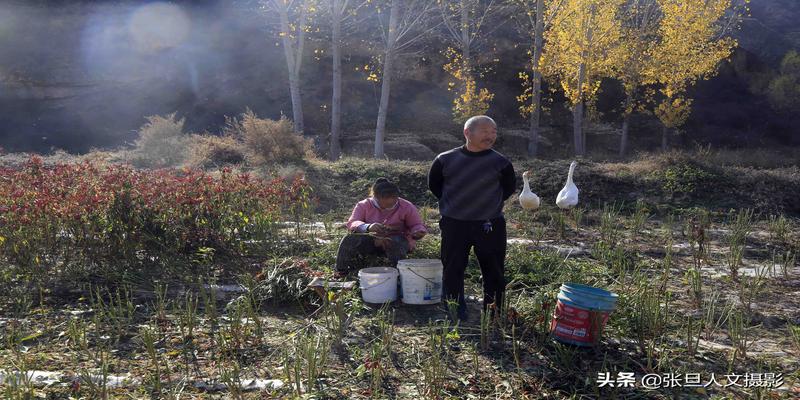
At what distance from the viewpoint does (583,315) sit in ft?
10.6

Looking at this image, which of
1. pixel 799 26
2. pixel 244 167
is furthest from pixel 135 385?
pixel 799 26

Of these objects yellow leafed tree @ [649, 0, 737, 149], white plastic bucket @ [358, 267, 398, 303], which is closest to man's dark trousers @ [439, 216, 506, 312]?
white plastic bucket @ [358, 267, 398, 303]

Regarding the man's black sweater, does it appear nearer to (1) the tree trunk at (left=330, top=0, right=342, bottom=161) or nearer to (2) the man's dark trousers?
(2) the man's dark trousers

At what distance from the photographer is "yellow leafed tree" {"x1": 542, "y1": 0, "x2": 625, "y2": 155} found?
1561cm

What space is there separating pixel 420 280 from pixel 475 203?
73cm

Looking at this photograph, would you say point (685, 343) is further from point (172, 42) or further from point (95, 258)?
point (172, 42)

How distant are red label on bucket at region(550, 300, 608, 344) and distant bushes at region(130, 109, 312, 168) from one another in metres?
→ 9.40

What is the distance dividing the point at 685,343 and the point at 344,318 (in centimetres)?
200

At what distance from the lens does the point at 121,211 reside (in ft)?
15.3

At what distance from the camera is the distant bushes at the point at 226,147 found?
12438mm

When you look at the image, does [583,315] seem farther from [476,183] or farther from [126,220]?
[126,220]

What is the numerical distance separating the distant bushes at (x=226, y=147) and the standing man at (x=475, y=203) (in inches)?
341

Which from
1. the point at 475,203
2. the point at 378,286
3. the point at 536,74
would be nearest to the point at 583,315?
the point at 475,203

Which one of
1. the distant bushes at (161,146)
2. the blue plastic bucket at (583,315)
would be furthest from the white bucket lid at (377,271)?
the distant bushes at (161,146)
